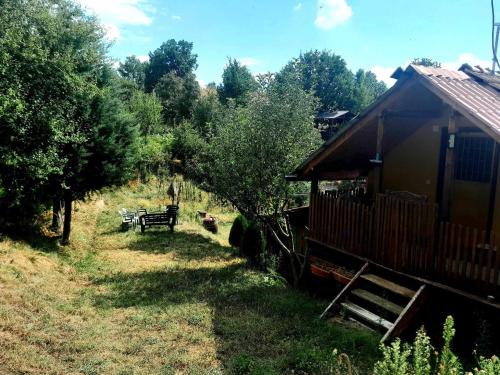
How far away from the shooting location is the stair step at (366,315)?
21.2ft

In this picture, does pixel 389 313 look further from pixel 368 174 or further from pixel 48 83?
pixel 48 83

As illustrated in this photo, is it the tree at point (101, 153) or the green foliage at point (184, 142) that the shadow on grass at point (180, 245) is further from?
the green foliage at point (184, 142)

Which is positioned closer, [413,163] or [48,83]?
[413,163]

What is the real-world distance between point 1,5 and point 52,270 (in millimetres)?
7466

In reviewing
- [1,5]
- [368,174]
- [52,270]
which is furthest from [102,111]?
[368,174]

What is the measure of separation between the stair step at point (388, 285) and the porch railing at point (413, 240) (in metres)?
0.29

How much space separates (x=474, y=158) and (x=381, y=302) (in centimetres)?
418

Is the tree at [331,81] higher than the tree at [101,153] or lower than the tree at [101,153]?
higher

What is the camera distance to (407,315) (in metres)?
6.34

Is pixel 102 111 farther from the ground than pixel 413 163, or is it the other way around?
pixel 102 111

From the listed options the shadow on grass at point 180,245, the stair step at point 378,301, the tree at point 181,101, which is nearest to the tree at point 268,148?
the stair step at point 378,301

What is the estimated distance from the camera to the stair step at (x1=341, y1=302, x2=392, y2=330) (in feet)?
21.2

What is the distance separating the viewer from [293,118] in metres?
10.9

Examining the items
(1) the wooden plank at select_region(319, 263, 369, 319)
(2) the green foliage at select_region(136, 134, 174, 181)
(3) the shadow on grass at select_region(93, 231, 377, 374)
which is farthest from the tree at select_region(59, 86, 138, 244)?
(2) the green foliage at select_region(136, 134, 174, 181)
